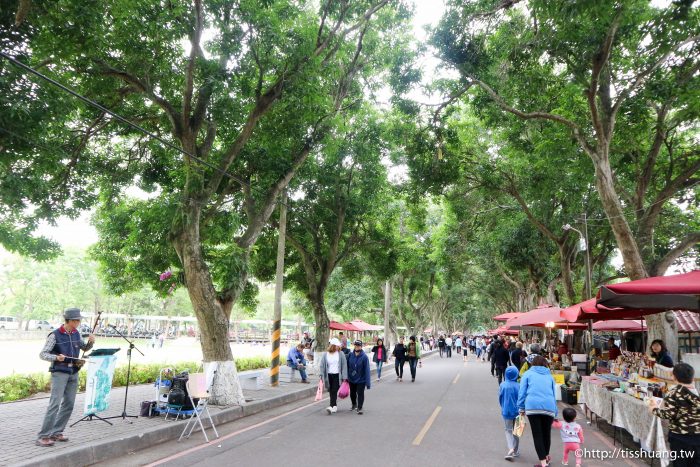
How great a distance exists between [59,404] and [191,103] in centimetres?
719

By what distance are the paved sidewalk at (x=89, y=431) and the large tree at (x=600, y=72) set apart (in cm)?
1026

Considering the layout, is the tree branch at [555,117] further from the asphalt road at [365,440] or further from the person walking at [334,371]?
the person walking at [334,371]

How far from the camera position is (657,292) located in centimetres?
686

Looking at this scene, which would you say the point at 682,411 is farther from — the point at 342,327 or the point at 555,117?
the point at 342,327

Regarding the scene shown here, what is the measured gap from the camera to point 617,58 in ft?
42.4

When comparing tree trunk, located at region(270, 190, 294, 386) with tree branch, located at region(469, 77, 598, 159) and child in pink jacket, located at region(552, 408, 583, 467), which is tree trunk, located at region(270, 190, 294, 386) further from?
child in pink jacket, located at region(552, 408, 583, 467)

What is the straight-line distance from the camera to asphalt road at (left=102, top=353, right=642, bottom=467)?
22.7ft

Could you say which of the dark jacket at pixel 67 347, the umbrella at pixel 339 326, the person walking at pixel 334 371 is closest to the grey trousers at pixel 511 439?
the person walking at pixel 334 371

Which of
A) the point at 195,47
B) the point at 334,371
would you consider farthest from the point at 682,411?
the point at 195,47

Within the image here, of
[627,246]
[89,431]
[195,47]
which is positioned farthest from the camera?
[627,246]

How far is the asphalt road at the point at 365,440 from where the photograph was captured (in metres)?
6.93

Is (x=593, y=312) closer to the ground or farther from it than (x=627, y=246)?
closer to the ground

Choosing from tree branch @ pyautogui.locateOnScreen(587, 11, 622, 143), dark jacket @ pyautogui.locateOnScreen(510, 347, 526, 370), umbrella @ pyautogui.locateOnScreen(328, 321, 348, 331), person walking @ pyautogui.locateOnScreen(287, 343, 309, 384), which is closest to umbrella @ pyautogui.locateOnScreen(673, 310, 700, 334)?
dark jacket @ pyautogui.locateOnScreen(510, 347, 526, 370)

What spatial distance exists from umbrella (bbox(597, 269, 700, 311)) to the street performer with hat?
325 inches
